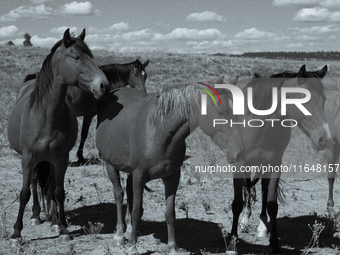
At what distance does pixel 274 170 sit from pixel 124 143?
1.85 metres

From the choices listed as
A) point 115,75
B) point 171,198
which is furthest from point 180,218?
point 115,75

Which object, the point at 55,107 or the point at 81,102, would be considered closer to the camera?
the point at 55,107

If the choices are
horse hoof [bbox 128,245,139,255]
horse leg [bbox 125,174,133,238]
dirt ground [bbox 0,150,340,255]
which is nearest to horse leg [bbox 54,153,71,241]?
dirt ground [bbox 0,150,340,255]

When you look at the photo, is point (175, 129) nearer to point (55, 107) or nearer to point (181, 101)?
point (181, 101)

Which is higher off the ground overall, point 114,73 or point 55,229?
point 114,73

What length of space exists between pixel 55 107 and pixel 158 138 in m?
1.51

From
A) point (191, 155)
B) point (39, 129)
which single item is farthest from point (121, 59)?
point (39, 129)

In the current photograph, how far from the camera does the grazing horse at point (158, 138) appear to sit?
165 inches

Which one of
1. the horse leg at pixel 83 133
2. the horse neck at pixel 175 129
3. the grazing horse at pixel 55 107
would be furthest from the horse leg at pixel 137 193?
the horse leg at pixel 83 133

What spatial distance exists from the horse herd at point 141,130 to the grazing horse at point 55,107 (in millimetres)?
12

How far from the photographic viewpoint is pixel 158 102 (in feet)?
14.8

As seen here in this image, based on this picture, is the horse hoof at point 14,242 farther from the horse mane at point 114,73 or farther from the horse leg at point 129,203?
the horse mane at point 114,73

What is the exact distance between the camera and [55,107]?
507 centimetres

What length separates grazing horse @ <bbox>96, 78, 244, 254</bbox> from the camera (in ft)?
13.7
